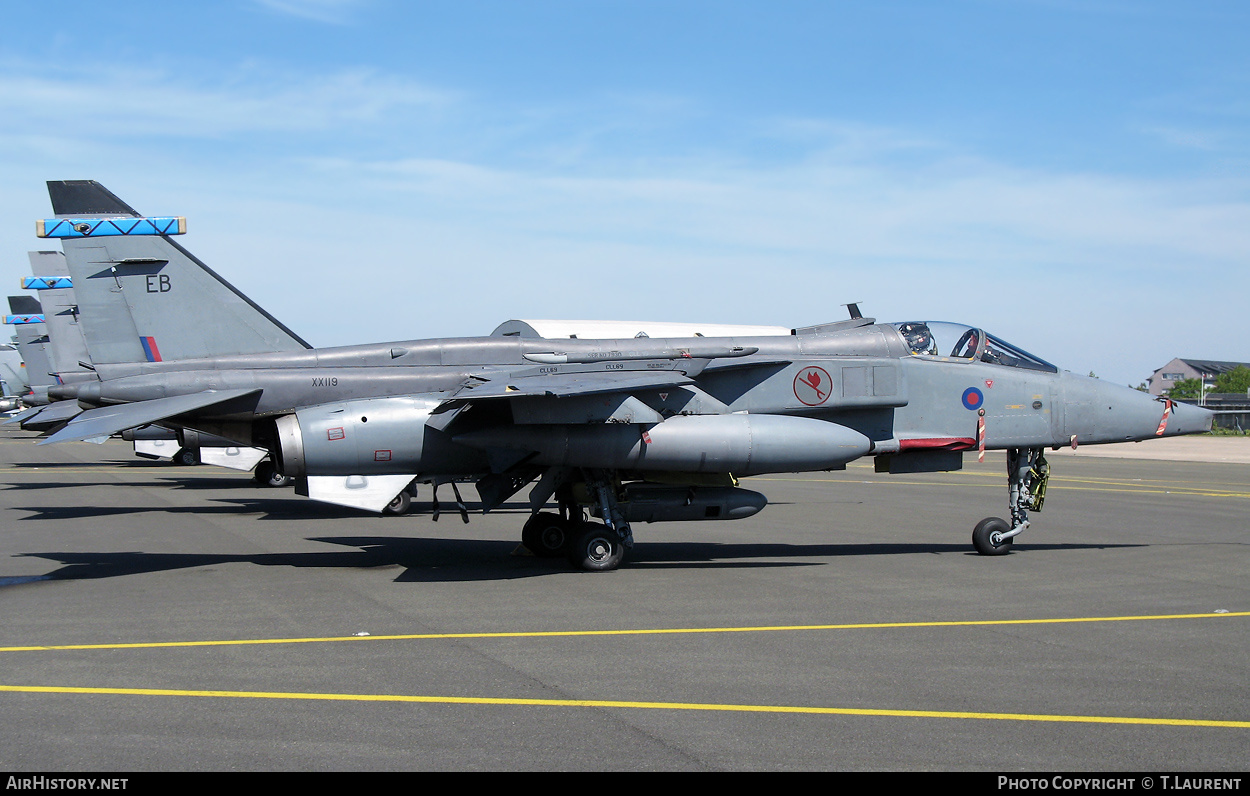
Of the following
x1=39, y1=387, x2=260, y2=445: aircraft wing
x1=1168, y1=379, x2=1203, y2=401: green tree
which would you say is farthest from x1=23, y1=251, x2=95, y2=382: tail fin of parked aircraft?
x1=1168, y1=379, x2=1203, y2=401: green tree

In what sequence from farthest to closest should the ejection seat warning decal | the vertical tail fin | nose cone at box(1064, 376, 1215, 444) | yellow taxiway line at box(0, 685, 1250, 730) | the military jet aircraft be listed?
1. the vertical tail fin
2. nose cone at box(1064, 376, 1215, 444)
3. the ejection seat warning decal
4. the military jet aircraft
5. yellow taxiway line at box(0, 685, 1250, 730)

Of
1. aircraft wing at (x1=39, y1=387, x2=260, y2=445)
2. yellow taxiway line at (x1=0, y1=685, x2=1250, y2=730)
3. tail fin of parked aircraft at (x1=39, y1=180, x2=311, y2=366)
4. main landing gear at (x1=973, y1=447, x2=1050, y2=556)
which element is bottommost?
yellow taxiway line at (x1=0, y1=685, x2=1250, y2=730)

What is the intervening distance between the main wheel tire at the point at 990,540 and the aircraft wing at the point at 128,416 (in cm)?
967

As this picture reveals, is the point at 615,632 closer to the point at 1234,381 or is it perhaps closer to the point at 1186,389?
the point at 1186,389

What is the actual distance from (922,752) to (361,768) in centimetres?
293

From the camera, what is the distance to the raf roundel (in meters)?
12.4

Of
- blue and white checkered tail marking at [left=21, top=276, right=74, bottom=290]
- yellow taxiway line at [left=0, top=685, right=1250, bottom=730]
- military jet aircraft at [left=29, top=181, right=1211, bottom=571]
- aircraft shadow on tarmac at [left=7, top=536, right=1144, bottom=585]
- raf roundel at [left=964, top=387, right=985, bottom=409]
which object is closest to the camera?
yellow taxiway line at [left=0, top=685, right=1250, bottom=730]

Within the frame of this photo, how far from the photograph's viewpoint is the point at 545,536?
497 inches

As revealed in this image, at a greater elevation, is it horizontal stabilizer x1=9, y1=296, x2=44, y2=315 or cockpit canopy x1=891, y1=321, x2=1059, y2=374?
horizontal stabilizer x1=9, y1=296, x2=44, y2=315

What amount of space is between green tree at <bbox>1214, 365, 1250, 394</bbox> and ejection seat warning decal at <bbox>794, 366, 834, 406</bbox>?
146720mm

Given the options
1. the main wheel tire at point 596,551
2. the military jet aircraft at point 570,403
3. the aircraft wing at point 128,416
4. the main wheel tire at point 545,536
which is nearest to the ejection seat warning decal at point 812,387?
the military jet aircraft at point 570,403

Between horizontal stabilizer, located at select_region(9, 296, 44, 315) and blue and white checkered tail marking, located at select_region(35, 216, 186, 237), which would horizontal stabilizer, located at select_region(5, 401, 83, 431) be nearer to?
blue and white checkered tail marking, located at select_region(35, 216, 186, 237)

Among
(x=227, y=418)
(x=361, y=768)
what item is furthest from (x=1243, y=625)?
(x=227, y=418)

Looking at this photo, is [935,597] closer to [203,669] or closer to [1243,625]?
[1243,625]
